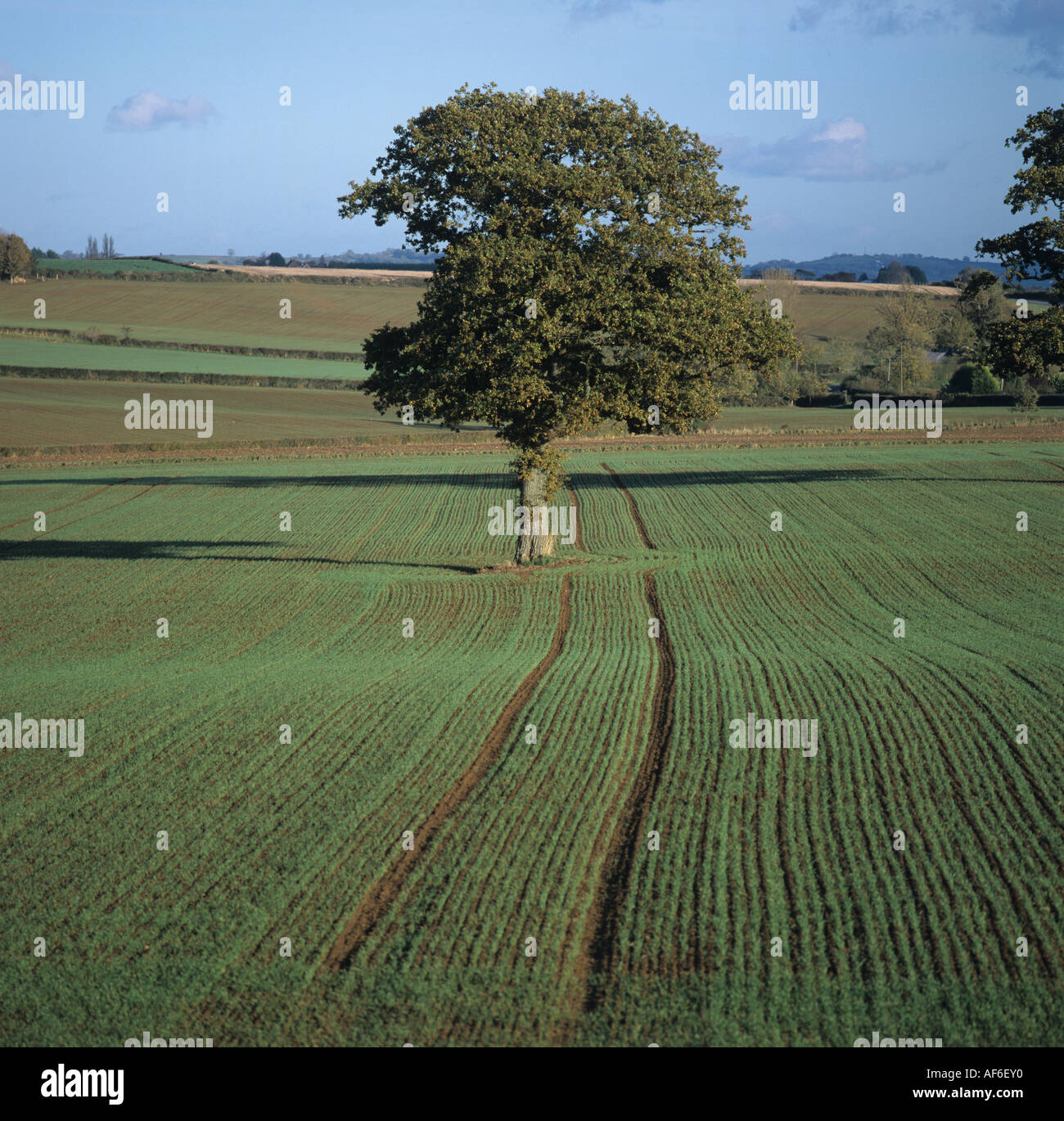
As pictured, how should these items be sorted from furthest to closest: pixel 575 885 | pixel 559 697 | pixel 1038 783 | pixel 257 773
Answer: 1. pixel 559 697
2. pixel 257 773
3. pixel 1038 783
4. pixel 575 885

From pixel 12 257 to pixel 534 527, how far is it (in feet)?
457

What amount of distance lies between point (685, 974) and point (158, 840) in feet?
22.2

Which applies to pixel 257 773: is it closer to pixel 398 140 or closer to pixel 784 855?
pixel 784 855

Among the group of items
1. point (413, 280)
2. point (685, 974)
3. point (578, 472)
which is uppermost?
point (413, 280)

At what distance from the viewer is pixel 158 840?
12547 mm

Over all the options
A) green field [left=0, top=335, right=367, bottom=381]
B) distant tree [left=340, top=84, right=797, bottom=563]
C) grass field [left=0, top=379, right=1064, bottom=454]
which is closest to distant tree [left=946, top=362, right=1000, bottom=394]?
grass field [left=0, top=379, right=1064, bottom=454]

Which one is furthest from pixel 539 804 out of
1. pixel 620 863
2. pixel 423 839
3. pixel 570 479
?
pixel 570 479

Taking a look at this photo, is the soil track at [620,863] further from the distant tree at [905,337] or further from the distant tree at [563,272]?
the distant tree at [905,337]

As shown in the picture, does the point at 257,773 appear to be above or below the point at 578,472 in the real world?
below

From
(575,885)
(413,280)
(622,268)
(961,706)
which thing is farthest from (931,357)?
(575,885)

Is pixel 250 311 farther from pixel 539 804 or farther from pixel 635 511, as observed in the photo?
pixel 539 804

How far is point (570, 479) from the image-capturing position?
4806 centimetres

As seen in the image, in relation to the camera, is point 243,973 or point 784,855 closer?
point 243,973

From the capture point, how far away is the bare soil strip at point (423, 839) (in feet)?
33.4
